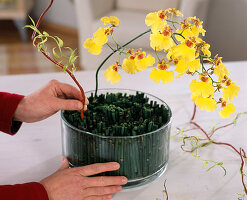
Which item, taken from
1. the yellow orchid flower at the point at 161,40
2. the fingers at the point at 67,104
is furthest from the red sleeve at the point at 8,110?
the yellow orchid flower at the point at 161,40

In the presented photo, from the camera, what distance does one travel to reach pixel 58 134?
0.89 m

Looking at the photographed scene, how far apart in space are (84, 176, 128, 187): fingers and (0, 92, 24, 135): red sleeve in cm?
25

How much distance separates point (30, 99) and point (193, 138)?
416mm

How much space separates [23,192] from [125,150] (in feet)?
0.67

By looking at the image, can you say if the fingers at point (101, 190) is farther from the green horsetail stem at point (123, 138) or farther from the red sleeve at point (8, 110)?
the red sleeve at point (8, 110)

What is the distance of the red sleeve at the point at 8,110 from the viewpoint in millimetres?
789

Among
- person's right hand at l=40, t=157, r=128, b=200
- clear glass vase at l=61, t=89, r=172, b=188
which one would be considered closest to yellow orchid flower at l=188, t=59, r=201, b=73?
clear glass vase at l=61, t=89, r=172, b=188

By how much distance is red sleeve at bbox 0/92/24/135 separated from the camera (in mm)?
789

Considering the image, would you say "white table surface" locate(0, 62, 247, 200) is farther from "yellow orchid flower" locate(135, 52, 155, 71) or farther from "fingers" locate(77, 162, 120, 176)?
"yellow orchid flower" locate(135, 52, 155, 71)

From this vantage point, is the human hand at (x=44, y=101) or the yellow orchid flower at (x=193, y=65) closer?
the yellow orchid flower at (x=193, y=65)

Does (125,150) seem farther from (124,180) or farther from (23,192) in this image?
(23,192)

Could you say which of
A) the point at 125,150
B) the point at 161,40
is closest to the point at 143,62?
the point at 161,40

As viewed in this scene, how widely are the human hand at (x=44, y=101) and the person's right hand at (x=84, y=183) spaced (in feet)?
0.49

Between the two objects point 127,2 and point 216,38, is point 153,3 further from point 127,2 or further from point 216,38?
point 216,38
